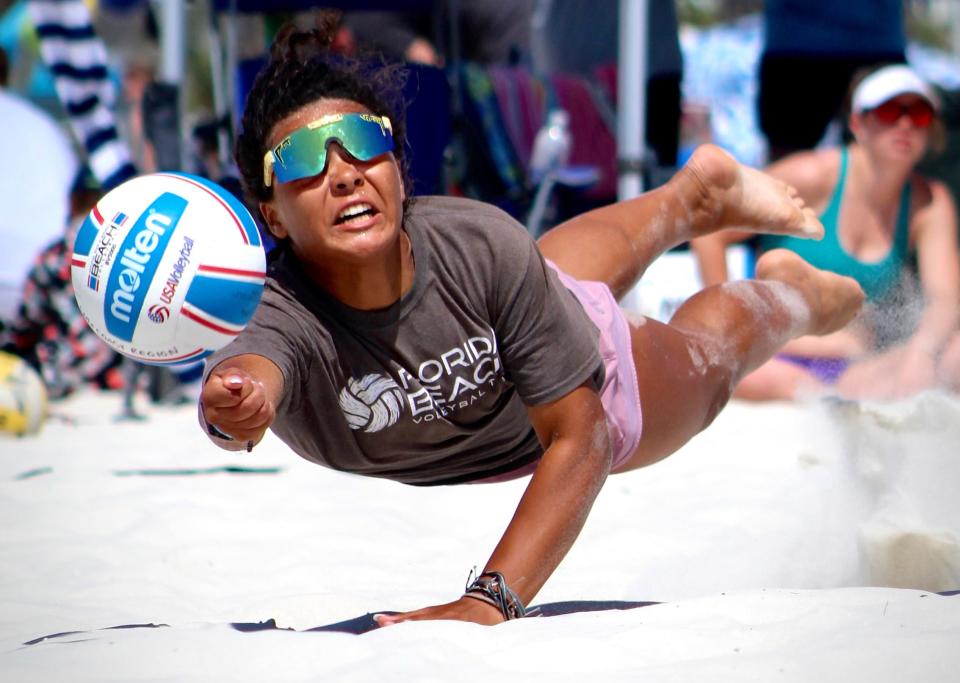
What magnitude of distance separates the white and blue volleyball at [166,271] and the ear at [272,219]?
0.75 feet

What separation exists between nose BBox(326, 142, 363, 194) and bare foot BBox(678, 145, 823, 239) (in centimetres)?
123

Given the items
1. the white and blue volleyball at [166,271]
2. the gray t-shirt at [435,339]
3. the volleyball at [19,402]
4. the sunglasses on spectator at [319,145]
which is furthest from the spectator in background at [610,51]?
the white and blue volleyball at [166,271]

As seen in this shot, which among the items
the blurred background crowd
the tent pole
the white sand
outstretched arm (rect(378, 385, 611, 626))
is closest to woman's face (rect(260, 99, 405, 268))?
outstretched arm (rect(378, 385, 611, 626))

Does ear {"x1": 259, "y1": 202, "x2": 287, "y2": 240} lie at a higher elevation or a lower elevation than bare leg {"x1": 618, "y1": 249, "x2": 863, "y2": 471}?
higher

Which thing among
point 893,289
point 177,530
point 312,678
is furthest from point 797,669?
point 893,289

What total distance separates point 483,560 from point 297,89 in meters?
1.41

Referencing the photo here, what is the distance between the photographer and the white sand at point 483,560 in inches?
79.0

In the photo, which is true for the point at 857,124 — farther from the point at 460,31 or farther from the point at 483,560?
the point at 483,560

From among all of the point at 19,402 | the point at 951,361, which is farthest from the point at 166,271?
the point at 951,361

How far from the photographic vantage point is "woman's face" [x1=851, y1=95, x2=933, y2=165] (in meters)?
5.36

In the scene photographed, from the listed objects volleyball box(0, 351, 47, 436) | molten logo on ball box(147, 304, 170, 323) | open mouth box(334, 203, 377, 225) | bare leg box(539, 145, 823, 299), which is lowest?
volleyball box(0, 351, 47, 436)

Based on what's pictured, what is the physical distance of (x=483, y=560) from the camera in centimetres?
325

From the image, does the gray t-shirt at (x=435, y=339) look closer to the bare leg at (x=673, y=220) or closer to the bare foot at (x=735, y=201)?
the bare leg at (x=673, y=220)

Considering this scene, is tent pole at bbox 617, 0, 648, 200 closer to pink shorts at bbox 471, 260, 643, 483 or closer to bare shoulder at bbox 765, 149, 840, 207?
bare shoulder at bbox 765, 149, 840, 207
